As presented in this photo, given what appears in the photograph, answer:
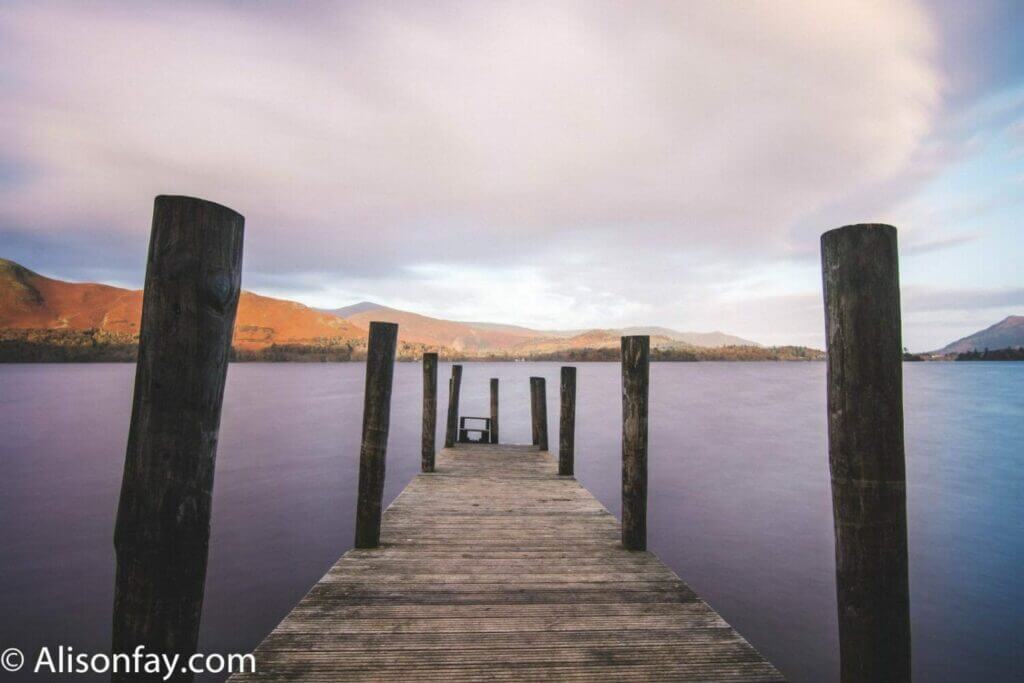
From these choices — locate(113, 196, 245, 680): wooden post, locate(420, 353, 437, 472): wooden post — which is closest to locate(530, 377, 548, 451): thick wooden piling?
locate(420, 353, 437, 472): wooden post

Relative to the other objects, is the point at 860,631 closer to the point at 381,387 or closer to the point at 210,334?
the point at 210,334

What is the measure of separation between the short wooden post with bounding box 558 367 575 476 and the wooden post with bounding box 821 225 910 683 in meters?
6.38

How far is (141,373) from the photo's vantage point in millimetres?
2066

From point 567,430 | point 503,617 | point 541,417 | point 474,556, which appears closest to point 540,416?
point 541,417

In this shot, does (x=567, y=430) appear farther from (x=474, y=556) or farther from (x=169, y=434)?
(x=169, y=434)

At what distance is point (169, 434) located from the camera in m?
2.03

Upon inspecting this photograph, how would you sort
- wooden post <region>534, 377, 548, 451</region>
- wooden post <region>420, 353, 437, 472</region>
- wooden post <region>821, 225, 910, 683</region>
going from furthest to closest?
wooden post <region>534, 377, 548, 451</region>
wooden post <region>420, 353, 437, 472</region>
wooden post <region>821, 225, 910, 683</region>

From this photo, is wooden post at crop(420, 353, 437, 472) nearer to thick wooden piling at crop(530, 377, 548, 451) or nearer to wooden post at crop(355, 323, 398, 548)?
thick wooden piling at crop(530, 377, 548, 451)

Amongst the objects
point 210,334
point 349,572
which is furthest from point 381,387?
point 210,334

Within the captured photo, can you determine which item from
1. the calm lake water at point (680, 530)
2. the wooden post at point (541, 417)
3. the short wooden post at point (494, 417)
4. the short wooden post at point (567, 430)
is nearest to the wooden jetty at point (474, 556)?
the calm lake water at point (680, 530)

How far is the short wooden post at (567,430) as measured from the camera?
901cm

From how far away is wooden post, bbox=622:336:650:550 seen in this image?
16.4 ft

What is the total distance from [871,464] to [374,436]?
4113 millimetres

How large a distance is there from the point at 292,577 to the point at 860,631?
8.21m
